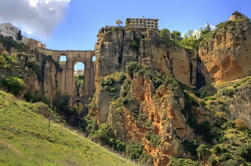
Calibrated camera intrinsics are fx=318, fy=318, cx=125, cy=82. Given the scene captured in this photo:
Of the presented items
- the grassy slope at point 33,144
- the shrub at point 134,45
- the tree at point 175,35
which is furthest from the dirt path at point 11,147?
the tree at point 175,35

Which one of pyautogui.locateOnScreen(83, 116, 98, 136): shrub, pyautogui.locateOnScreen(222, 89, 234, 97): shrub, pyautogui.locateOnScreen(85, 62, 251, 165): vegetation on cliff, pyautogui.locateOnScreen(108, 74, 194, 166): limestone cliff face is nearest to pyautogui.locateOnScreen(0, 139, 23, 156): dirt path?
pyautogui.locateOnScreen(85, 62, 251, 165): vegetation on cliff

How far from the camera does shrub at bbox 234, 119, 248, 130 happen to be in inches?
1560

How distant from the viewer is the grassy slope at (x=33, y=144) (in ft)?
60.3

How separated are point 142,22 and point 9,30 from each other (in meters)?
36.6

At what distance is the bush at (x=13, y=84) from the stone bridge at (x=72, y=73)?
75.4 ft

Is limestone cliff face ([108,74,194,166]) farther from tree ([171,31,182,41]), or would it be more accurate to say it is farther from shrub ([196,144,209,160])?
tree ([171,31,182,41])

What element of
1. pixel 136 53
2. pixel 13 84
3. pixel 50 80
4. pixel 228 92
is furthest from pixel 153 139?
pixel 50 80

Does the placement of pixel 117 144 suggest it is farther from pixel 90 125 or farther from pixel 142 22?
pixel 142 22

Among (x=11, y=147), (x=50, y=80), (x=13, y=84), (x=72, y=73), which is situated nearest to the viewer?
(x=11, y=147)

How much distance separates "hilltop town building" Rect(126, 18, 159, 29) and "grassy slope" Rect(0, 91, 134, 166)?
3209 centimetres

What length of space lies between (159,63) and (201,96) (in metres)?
8.93

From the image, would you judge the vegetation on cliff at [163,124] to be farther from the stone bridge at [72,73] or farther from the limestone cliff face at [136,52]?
the stone bridge at [72,73]

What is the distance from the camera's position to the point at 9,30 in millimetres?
77125

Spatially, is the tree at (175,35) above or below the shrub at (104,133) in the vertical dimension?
above
